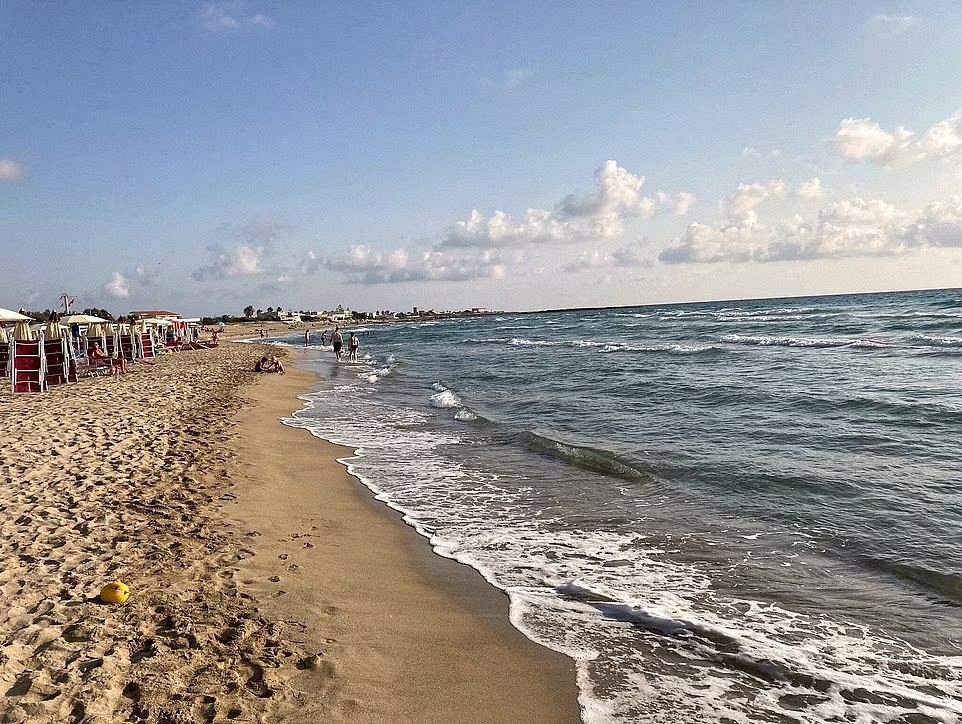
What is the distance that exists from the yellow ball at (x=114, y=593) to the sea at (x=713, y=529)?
9.86 ft

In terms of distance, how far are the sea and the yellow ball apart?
3.01 metres

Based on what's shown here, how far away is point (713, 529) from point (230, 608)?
203 inches

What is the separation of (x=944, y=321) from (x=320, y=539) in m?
42.6

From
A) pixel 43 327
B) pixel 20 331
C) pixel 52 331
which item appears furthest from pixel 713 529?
pixel 43 327

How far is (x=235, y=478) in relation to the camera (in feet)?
28.7

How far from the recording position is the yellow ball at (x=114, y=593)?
4559 mm

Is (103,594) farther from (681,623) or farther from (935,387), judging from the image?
(935,387)

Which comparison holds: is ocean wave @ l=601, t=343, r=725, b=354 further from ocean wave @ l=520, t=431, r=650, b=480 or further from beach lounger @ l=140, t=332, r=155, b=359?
beach lounger @ l=140, t=332, r=155, b=359

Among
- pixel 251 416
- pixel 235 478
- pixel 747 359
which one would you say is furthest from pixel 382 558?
pixel 747 359

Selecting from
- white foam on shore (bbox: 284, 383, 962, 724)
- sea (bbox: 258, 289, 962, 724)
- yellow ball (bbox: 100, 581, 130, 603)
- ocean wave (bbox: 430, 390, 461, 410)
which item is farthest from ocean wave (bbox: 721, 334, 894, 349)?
yellow ball (bbox: 100, 581, 130, 603)

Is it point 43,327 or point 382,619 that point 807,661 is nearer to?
point 382,619

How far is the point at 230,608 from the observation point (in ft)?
15.3

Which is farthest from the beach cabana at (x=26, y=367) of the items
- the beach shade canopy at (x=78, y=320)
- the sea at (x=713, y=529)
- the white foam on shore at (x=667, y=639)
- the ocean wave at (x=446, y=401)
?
the white foam on shore at (x=667, y=639)

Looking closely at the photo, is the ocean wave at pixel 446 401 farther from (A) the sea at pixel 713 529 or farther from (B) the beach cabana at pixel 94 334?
(B) the beach cabana at pixel 94 334
